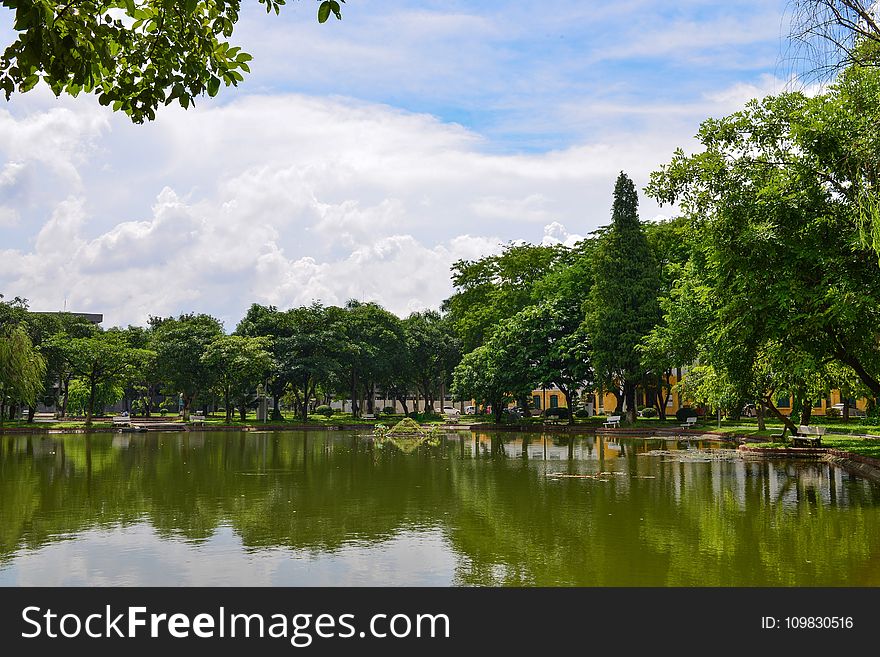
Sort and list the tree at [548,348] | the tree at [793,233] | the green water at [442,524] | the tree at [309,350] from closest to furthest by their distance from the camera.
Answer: the green water at [442,524], the tree at [793,233], the tree at [548,348], the tree at [309,350]

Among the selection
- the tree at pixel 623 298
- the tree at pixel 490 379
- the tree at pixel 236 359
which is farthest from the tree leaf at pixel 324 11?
the tree at pixel 236 359

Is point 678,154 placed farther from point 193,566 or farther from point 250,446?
point 250,446

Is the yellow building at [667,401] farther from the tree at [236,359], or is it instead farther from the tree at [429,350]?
the tree at [236,359]

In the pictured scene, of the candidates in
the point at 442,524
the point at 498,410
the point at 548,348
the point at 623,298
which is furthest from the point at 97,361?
the point at 442,524

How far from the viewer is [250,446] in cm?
3697

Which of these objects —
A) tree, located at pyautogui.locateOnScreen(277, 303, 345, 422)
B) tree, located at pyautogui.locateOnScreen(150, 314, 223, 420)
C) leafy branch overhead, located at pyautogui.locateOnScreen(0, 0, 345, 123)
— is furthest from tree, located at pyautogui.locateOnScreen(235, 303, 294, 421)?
leafy branch overhead, located at pyautogui.locateOnScreen(0, 0, 345, 123)

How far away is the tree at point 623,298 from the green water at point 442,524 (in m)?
19.6

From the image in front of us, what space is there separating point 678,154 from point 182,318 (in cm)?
A: 6479

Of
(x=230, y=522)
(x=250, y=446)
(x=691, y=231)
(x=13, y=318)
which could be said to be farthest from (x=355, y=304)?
(x=230, y=522)

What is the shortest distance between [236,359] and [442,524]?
1820 inches

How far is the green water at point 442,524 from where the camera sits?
965cm

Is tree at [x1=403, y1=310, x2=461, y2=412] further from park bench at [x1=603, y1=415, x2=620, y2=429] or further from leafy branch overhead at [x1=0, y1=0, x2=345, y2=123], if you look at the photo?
leafy branch overhead at [x1=0, y1=0, x2=345, y2=123]

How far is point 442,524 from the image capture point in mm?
13422

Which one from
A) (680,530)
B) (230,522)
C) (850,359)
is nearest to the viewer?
(680,530)
